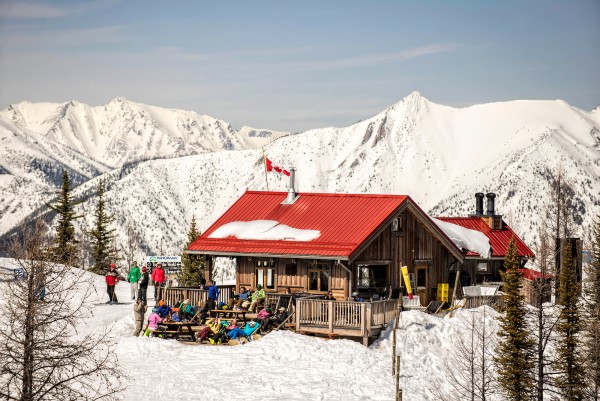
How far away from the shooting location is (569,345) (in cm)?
3675

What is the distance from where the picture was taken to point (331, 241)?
38.1 m

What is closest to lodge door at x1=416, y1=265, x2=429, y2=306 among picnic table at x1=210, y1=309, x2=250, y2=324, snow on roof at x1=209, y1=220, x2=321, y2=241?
snow on roof at x1=209, y1=220, x2=321, y2=241

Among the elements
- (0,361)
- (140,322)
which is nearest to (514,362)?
(140,322)

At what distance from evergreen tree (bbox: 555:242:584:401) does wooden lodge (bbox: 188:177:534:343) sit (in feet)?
19.2

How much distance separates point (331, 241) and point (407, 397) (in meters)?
9.47

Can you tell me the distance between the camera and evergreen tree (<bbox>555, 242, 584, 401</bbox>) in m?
35.1

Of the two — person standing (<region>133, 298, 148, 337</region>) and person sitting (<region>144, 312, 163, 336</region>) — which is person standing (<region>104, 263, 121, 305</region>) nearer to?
person standing (<region>133, 298, 148, 337</region>)

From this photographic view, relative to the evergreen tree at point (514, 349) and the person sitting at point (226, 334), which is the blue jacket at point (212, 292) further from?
the evergreen tree at point (514, 349)

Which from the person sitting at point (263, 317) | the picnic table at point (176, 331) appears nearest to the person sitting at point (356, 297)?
the person sitting at point (263, 317)

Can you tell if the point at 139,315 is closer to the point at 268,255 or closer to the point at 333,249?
the point at 268,255

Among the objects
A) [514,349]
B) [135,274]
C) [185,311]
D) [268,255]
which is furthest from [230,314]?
[514,349]

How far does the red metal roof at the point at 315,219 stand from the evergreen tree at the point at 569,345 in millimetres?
7577

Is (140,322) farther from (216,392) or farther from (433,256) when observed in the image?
(433,256)

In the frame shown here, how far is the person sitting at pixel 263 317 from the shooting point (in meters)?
34.0
